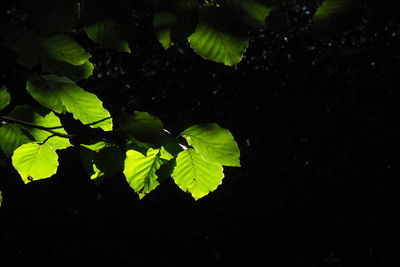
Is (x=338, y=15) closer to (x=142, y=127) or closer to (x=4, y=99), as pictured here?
(x=142, y=127)

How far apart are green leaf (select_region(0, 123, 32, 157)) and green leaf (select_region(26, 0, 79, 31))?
365 mm

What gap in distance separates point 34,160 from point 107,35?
41 cm

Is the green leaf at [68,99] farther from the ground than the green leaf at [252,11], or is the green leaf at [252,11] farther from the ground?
the green leaf at [252,11]

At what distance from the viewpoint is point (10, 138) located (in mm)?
953

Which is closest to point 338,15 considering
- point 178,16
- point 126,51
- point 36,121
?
point 178,16

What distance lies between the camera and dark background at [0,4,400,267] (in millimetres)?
3471

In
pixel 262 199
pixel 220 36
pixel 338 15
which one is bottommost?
pixel 262 199

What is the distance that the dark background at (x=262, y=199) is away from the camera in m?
3.47

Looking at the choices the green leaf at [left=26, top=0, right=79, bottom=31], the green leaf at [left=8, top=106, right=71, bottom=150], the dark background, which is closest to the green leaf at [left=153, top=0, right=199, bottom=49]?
the green leaf at [left=26, top=0, right=79, bottom=31]

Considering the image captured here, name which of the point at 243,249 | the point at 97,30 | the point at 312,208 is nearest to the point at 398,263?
the point at 312,208

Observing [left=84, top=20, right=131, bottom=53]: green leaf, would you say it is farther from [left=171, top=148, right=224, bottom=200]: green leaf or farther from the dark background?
the dark background

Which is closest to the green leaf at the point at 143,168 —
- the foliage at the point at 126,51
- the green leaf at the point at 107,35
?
the foliage at the point at 126,51

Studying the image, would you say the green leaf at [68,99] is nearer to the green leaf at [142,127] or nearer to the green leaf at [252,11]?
the green leaf at [142,127]

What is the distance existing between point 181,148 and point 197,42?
0.25 meters
